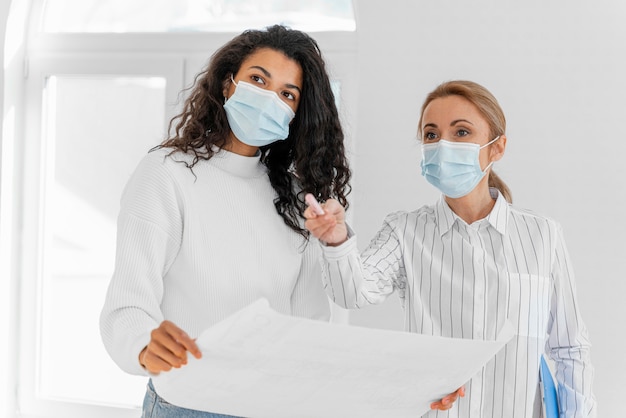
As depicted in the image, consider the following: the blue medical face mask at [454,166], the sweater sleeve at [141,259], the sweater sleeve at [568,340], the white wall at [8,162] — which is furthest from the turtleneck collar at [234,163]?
the white wall at [8,162]

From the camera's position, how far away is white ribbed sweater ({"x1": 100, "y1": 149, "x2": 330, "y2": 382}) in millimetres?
1164

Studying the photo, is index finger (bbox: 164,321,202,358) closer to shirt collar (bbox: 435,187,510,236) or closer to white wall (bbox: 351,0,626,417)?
shirt collar (bbox: 435,187,510,236)

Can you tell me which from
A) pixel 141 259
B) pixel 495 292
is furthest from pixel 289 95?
pixel 495 292

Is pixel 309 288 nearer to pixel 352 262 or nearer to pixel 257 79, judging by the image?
pixel 352 262

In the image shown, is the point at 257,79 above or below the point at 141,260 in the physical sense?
above

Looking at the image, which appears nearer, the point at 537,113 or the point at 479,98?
the point at 479,98

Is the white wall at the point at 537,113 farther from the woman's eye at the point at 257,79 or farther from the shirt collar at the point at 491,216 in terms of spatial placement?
the woman's eye at the point at 257,79

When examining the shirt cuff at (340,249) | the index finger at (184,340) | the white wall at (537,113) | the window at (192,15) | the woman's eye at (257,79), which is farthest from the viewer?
the window at (192,15)

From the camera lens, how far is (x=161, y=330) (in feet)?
3.25

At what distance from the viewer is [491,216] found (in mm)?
1537

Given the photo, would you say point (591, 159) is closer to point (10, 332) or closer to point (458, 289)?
point (458, 289)

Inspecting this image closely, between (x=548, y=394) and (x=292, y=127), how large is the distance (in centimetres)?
76

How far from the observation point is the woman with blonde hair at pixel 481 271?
148 cm

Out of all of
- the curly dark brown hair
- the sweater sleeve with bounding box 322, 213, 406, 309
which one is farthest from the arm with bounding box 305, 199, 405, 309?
the curly dark brown hair
